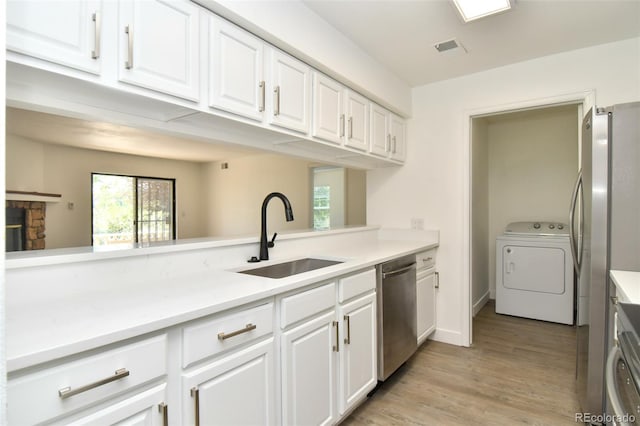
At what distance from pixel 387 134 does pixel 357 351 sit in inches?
74.8

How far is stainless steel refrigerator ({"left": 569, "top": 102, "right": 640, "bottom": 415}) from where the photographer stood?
5.61 ft

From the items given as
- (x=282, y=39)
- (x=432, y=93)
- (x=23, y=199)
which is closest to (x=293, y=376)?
(x=282, y=39)

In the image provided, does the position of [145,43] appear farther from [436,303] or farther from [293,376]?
[436,303]

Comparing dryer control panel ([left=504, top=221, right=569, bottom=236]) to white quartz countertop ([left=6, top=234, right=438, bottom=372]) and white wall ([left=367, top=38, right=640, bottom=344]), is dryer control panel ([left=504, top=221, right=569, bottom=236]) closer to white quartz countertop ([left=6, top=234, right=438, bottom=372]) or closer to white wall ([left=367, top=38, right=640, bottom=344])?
white wall ([left=367, top=38, right=640, bottom=344])

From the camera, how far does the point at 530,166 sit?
432 cm

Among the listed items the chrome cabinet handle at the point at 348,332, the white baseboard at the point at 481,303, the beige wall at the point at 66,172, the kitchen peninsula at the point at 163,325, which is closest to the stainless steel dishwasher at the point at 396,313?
the kitchen peninsula at the point at 163,325

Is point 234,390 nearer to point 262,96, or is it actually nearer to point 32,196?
point 262,96

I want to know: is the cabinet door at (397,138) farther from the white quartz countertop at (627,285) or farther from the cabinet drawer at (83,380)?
the cabinet drawer at (83,380)

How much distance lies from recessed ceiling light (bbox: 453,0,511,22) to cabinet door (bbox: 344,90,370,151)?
2.84ft

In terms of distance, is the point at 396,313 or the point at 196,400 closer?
the point at 196,400

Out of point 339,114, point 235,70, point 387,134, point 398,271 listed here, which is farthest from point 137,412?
point 387,134

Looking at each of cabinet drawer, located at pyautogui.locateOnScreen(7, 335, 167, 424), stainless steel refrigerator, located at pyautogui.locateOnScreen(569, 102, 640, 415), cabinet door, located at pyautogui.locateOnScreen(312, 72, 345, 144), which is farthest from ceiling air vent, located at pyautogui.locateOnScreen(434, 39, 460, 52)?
cabinet drawer, located at pyautogui.locateOnScreen(7, 335, 167, 424)

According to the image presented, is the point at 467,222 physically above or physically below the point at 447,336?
above

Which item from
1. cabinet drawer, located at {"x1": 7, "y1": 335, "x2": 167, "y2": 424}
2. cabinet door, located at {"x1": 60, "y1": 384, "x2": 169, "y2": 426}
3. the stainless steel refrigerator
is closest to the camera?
cabinet drawer, located at {"x1": 7, "y1": 335, "x2": 167, "y2": 424}
